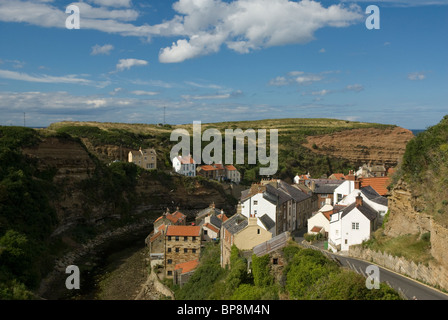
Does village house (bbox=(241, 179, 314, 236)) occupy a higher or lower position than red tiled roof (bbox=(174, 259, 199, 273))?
higher

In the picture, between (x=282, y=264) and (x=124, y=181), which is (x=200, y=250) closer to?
(x=282, y=264)

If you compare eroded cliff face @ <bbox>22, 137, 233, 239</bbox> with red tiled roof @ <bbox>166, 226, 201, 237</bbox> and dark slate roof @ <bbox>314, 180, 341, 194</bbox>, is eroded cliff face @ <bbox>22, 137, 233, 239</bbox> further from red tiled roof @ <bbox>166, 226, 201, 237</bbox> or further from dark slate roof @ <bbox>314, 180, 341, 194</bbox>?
dark slate roof @ <bbox>314, 180, 341, 194</bbox>

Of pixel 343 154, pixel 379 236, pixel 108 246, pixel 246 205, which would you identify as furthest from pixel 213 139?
pixel 379 236

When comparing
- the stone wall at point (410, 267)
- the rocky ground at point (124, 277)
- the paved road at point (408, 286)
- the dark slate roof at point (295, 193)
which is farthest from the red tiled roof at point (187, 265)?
the dark slate roof at point (295, 193)

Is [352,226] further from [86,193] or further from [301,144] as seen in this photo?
[301,144]

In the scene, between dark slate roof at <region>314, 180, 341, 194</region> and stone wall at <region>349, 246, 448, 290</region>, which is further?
dark slate roof at <region>314, 180, 341, 194</region>

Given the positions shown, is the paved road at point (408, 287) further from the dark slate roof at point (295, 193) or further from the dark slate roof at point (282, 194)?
the dark slate roof at point (295, 193)

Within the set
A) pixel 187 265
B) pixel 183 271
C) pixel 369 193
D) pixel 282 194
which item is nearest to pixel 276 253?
pixel 183 271

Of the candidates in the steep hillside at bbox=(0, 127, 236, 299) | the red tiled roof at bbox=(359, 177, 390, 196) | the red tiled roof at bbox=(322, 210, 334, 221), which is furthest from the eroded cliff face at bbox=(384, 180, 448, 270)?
the steep hillside at bbox=(0, 127, 236, 299)
